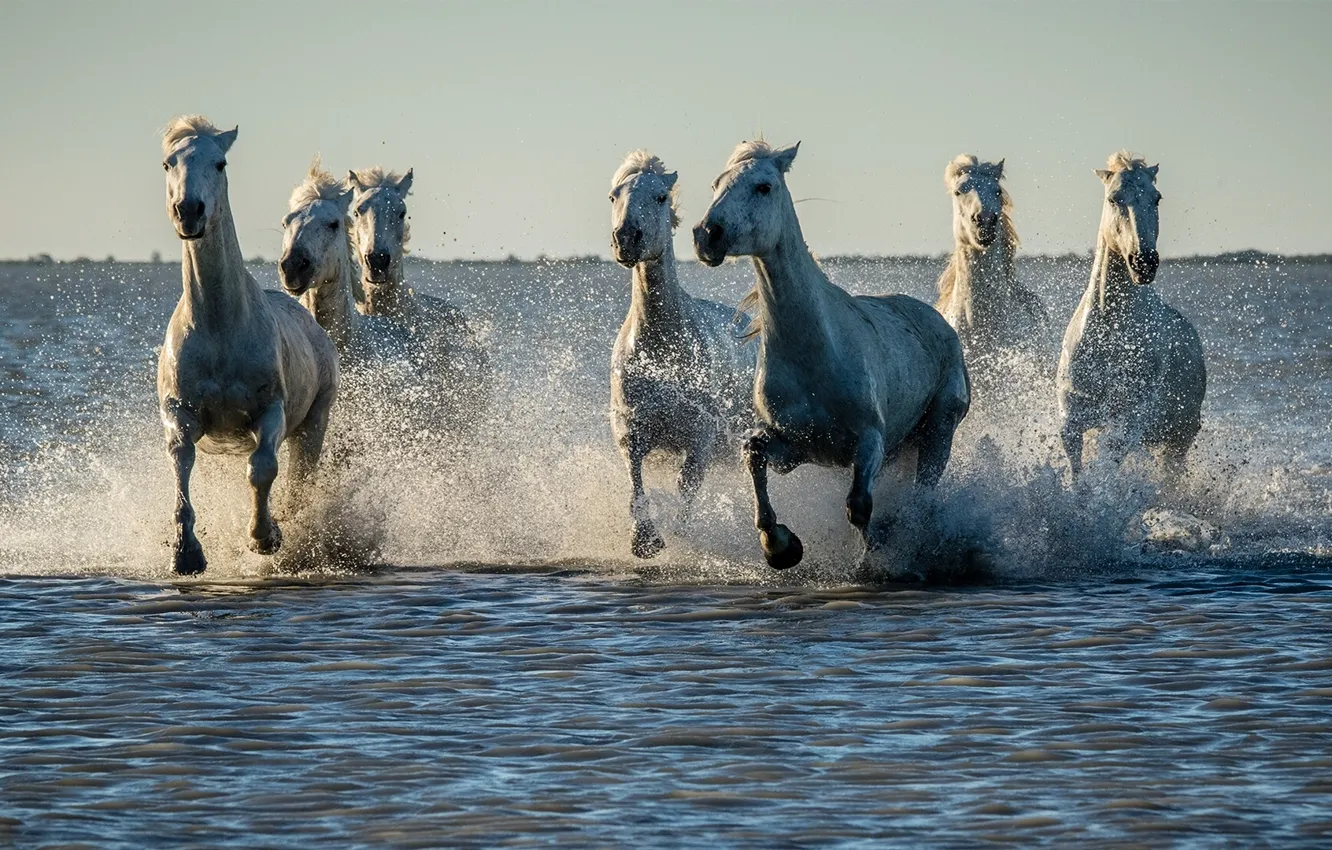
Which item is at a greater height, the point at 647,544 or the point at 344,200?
the point at 344,200

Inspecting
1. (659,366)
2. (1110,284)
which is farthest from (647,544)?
(1110,284)

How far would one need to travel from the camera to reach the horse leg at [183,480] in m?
9.17

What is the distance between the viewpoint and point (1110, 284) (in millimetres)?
11812

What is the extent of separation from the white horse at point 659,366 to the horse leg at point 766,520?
3.29ft

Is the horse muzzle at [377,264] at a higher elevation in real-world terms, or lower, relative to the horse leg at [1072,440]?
higher

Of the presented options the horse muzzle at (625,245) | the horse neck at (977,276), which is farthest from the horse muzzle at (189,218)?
the horse neck at (977,276)

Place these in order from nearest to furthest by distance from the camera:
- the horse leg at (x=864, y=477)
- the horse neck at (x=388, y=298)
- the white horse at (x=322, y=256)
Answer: the horse leg at (x=864, y=477) → the white horse at (x=322, y=256) → the horse neck at (x=388, y=298)

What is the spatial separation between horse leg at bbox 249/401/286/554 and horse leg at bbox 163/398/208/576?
1.00 ft

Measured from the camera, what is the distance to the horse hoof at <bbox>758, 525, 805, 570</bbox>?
9.02 m

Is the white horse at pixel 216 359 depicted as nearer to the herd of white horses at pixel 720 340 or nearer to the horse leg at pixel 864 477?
the herd of white horses at pixel 720 340

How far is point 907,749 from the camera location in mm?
6188

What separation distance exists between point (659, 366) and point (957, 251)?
321 cm

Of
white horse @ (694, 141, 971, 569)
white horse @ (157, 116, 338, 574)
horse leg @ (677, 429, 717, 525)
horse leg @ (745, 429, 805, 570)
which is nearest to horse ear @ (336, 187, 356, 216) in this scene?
white horse @ (157, 116, 338, 574)

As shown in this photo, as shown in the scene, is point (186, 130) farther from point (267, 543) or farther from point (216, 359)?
point (267, 543)
